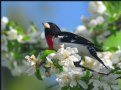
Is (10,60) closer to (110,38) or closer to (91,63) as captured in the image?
(110,38)

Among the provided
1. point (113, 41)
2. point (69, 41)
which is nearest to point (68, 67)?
point (69, 41)

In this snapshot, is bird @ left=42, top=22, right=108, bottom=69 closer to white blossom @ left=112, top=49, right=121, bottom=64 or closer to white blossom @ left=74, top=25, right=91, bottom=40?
white blossom @ left=112, top=49, right=121, bottom=64

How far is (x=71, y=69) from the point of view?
7.25 feet

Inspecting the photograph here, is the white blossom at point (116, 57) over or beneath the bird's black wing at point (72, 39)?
beneath

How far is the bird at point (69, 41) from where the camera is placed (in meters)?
2.56

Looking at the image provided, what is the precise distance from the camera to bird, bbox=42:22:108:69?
8.39ft

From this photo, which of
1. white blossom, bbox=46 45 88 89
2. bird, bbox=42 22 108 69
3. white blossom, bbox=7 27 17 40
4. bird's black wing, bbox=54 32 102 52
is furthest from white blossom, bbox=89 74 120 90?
white blossom, bbox=7 27 17 40

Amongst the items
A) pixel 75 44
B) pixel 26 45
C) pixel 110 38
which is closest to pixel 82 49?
pixel 75 44

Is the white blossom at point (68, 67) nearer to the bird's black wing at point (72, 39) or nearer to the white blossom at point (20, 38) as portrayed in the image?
the bird's black wing at point (72, 39)

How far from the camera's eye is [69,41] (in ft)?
8.53

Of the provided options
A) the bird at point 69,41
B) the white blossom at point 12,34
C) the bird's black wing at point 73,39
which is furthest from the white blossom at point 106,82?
the white blossom at point 12,34

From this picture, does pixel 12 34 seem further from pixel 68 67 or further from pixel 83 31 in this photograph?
pixel 68 67

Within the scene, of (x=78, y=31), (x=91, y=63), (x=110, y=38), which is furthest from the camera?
(x=78, y=31)

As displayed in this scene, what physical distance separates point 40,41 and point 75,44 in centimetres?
118
